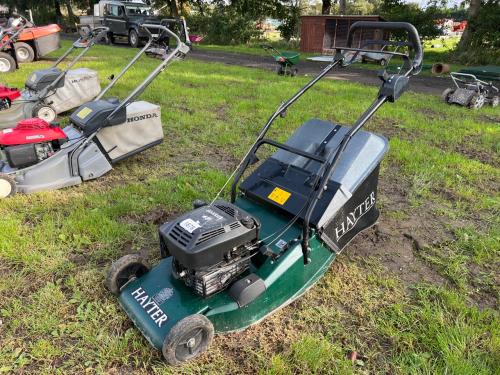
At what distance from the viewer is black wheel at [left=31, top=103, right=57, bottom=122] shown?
548 cm

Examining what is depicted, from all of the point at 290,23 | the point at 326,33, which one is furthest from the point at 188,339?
the point at 290,23

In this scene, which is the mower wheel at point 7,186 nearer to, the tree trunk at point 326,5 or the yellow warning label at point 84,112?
the yellow warning label at point 84,112

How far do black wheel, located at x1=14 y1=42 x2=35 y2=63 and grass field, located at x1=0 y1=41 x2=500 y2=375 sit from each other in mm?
8893

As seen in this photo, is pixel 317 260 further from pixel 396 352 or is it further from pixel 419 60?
pixel 419 60

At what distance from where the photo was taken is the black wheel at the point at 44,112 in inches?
216

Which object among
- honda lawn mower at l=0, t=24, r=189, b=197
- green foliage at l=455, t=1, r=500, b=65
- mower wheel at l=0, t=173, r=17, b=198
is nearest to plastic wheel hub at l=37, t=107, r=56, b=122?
honda lawn mower at l=0, t=24, r=189, b=197

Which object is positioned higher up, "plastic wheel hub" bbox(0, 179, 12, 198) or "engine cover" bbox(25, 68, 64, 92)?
"engine cover" bbox(25, 68, 64, 92)

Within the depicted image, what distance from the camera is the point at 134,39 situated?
1738 cm

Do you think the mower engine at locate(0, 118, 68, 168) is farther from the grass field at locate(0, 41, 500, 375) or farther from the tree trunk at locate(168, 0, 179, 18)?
the tree trunk at locate(168, 0, 179, 18)

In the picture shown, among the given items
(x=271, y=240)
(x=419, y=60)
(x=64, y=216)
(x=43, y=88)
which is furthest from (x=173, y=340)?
(x=43, y=88)

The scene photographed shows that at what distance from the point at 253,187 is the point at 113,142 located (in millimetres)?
2087

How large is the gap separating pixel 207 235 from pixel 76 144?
8.40 feet

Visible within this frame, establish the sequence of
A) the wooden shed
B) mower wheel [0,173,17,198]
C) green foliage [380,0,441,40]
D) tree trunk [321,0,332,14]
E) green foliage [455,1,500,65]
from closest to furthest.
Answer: mower wheel [0,173,17,198], green foliage [455,1,500,65], the wooden shed, green foliage [380,0,441,40], tree trunk [321,0,332,14]

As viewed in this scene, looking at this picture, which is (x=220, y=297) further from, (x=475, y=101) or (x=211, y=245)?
(x=475, y=101)
